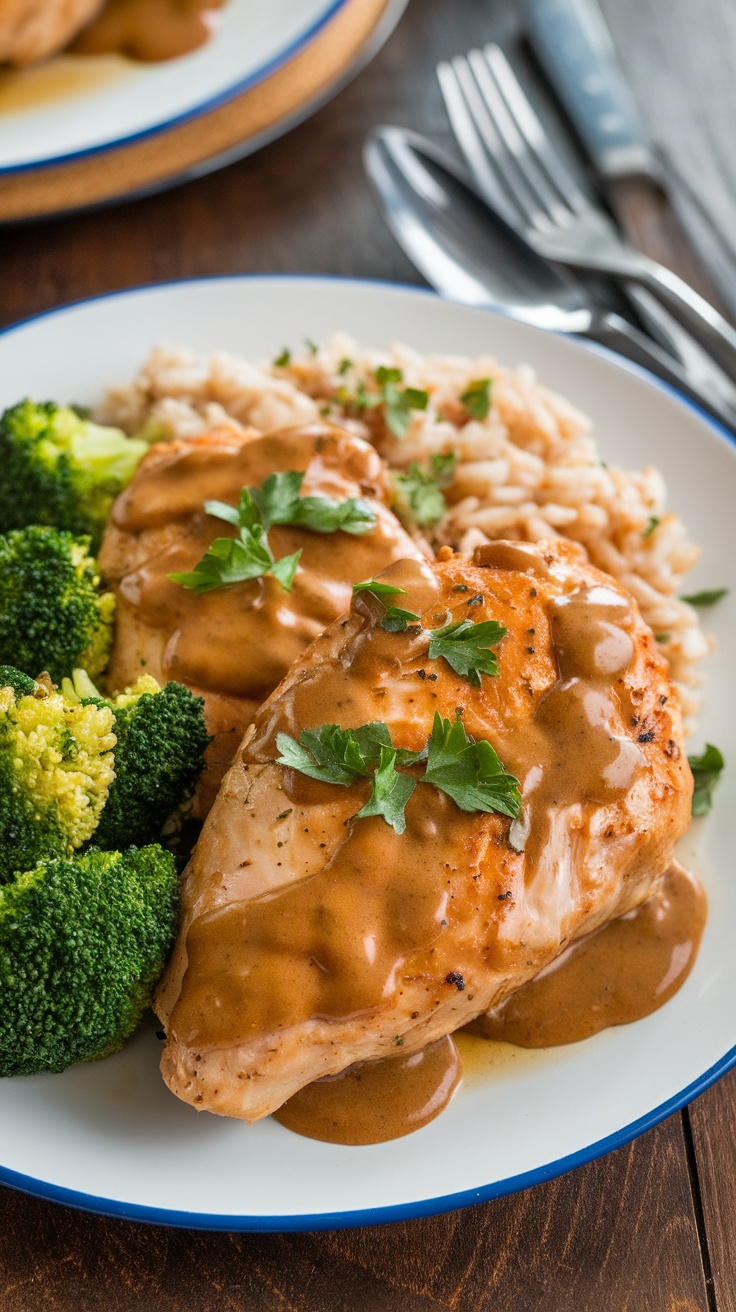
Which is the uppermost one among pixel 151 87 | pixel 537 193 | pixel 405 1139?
pixel 151 87

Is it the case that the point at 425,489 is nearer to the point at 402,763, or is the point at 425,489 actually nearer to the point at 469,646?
the point at 469,646

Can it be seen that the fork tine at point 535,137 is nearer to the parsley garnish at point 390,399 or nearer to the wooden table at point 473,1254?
the parsley garnish at point 390,399

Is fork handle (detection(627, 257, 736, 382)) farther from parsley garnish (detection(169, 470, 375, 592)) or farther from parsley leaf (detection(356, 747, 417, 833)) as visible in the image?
parsley leaf (detection(356, 747, 417, 833))

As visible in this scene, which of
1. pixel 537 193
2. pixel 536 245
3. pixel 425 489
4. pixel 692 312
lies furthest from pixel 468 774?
pixel 537 193

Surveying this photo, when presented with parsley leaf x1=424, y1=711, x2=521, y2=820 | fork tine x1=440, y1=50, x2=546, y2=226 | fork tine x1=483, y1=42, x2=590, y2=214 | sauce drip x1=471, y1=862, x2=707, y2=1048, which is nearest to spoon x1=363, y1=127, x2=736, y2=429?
fork tine x1=440, y1=50, x2=546, y2=226

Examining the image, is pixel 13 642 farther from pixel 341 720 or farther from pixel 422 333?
pixel 422 333
